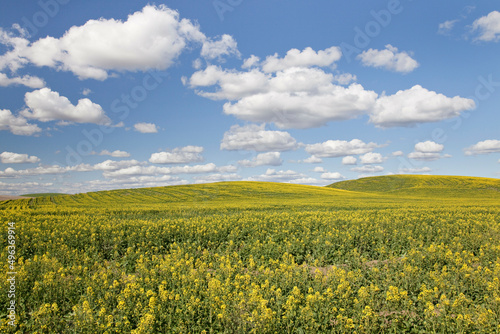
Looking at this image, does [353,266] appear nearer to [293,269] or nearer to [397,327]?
[293,269]

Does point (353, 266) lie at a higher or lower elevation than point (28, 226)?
lower

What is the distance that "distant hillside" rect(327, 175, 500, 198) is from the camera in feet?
253

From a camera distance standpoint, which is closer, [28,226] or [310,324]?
[310,324]

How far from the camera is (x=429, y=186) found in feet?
289

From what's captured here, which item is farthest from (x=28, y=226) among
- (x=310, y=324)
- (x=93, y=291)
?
(x=310, y=324)

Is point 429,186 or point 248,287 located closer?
point 248,287

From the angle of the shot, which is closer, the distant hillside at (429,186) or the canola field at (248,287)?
the canola field at (248,287)

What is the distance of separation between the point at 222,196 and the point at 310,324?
49.3 m

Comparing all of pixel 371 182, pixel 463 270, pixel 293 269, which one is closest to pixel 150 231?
pixel 293 269

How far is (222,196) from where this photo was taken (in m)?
54.0

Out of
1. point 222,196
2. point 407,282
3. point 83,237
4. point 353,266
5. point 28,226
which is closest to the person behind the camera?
point 407,282

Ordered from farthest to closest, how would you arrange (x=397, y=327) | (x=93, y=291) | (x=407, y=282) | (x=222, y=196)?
(x=222, y=196), (x=407, y=282), (x=93, y=291), (x=397, y=327)

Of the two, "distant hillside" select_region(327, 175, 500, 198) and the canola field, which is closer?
the canola field

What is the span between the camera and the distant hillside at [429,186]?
253ft
